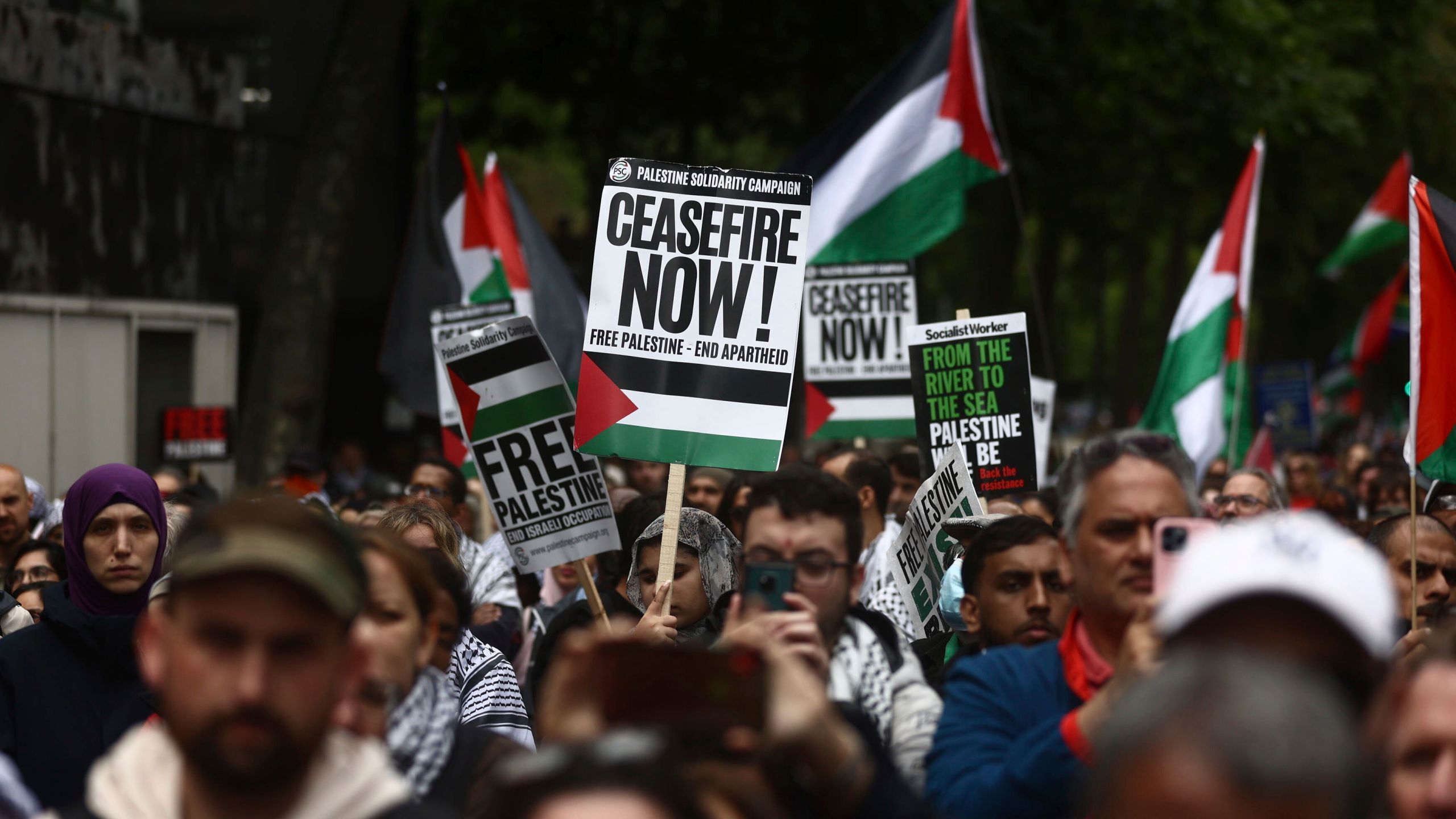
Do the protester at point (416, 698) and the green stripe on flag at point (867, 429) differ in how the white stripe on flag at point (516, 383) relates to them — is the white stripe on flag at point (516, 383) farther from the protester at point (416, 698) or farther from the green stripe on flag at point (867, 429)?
the green stripe on flag at point (867, 429)

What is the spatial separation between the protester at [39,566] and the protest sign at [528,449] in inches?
71.6

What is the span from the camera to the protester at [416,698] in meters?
3.25

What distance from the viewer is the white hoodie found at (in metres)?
2.60

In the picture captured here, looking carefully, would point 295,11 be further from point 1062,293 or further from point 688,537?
point 1062,293

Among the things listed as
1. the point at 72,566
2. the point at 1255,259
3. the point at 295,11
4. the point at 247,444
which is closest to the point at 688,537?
the point at 72,566

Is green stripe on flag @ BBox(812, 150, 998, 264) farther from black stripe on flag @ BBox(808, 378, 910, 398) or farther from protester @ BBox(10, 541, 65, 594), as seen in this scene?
protester @ BBox(10, 541, 65, 594)

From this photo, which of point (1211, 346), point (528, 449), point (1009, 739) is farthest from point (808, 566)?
point (1211, 346)

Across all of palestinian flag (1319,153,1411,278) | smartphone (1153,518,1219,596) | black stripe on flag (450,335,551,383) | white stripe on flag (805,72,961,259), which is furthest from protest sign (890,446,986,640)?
palestinian flag (1319,153,1411,278)

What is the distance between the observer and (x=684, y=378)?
557cm

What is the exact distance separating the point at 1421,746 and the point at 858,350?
713 cm

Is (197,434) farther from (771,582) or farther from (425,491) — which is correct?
(771,582)

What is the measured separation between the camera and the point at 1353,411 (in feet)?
103

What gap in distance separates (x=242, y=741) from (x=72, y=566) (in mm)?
3043

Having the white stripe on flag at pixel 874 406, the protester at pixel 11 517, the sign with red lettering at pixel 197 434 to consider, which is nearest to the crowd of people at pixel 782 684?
the protester at pixel 11 517
